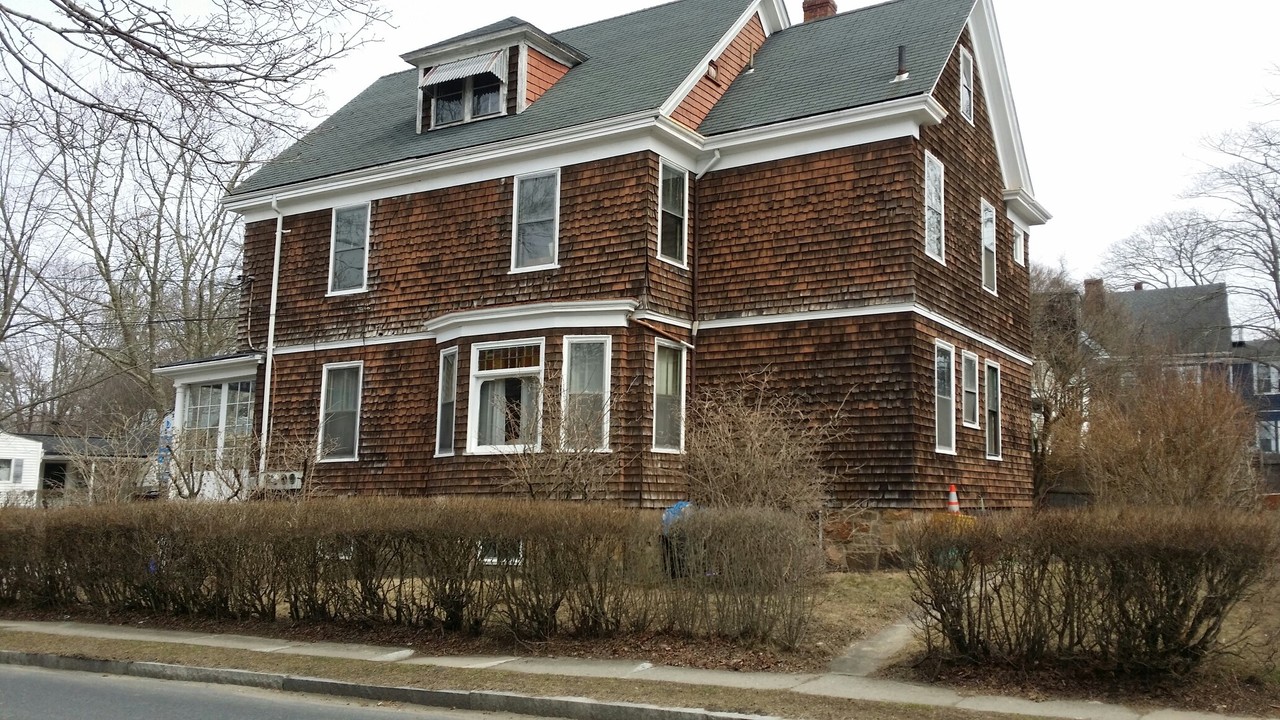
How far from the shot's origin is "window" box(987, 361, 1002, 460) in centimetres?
1992

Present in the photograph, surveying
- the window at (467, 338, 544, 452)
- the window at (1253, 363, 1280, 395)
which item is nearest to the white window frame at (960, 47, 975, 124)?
the window at (467, 338, 544, 452)

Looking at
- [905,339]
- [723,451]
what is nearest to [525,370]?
[723,451]

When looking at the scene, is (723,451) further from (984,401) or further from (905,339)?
(984,401)

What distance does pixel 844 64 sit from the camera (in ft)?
61.4

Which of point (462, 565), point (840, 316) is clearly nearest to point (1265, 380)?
point (840, 316)

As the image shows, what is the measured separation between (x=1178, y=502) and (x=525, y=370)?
35.9ft

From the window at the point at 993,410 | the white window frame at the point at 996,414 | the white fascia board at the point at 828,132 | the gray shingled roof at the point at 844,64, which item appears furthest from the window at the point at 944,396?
the gray shingled roof at the point at 844,64

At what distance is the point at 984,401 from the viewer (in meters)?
19.7

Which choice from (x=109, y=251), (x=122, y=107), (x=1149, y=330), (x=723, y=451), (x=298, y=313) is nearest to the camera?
(x=122, y=107)

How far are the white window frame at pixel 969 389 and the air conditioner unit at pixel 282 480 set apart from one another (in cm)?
1159

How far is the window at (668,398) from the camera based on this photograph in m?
17.4

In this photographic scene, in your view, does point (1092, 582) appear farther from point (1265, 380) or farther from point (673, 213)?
point (1265, 380)

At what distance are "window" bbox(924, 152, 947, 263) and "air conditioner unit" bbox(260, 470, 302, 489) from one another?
11462 millimetres

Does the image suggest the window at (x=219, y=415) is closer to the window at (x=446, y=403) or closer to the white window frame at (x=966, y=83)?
the window at (x=446, y=403)
